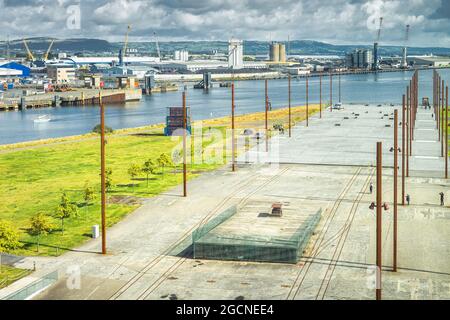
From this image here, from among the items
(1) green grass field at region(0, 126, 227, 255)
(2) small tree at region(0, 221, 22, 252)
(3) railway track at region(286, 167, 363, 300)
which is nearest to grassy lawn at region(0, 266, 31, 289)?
(2) small tree at region(0, 221, 22, 252)

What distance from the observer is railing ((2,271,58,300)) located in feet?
81.3

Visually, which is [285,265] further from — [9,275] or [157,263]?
[9,275]

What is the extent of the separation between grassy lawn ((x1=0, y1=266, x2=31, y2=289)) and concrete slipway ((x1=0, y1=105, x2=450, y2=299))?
619mm

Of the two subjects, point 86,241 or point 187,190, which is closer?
point 86,241

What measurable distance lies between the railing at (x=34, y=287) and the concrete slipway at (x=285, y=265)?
1.16 ft

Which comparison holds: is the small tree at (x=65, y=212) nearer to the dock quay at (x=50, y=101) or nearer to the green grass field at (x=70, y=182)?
the green grass field at (x=70, y=182)

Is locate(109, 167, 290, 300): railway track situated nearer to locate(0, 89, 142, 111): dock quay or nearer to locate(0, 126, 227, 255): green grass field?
locate(0, 126, 227, 255): green grass field

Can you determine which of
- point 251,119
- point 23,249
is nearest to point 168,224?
point 23,249

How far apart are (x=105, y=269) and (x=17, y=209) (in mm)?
14765

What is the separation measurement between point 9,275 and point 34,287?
2.93 m

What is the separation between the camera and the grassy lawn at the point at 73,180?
Result: 120 feet

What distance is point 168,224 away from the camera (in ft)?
120

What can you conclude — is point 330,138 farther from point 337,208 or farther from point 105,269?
point 105,269
